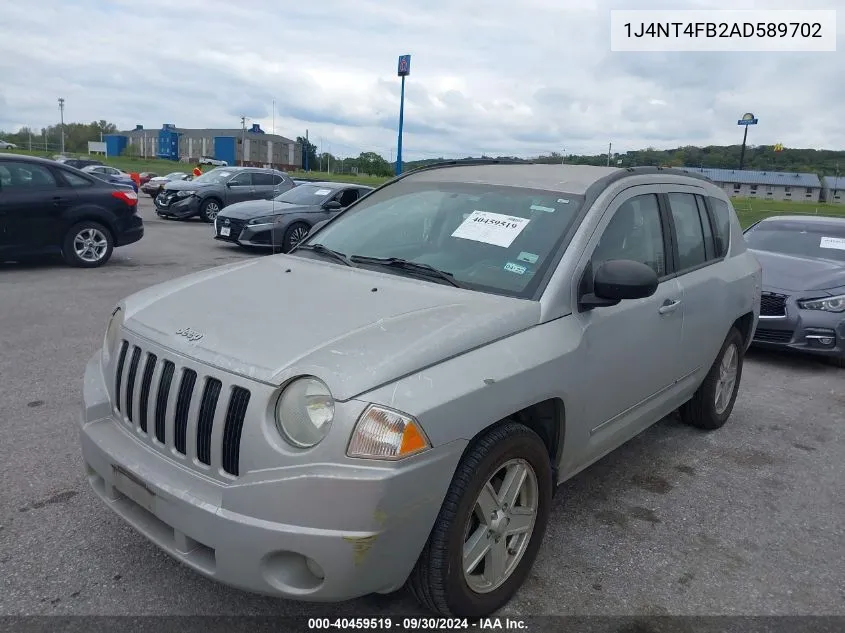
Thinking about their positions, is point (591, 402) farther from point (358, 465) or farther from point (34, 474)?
point (34, 474)

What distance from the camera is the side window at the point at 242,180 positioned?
18953 millimetres

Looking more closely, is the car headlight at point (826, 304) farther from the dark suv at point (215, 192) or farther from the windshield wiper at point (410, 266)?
the dark suv at point (215, 192)

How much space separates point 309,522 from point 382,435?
361mm

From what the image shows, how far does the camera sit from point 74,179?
10.2 metres

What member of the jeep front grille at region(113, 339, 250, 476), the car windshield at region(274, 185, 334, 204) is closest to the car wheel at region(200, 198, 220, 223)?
the car windshield at region(274, 185, 334, 204)

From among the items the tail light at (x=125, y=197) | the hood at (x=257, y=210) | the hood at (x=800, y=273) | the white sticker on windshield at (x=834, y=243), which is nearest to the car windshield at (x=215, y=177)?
the hood at (x=257, y=210)

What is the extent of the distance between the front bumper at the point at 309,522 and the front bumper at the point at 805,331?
559 cm

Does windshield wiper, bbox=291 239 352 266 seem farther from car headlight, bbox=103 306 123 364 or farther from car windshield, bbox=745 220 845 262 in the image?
car windshield, bbox=745 220 845 262

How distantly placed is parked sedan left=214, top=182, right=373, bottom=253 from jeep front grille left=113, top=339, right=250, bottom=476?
392 inches

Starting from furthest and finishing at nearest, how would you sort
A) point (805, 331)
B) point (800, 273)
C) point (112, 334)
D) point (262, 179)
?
point (262, 179) < point (800, 273) < point (805, 331) < point (112, 334)

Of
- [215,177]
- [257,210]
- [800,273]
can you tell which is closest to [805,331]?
[800,273]

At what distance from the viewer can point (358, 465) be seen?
222 cm

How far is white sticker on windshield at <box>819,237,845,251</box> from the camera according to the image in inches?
312

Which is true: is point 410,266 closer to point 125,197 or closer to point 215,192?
point 125,197
